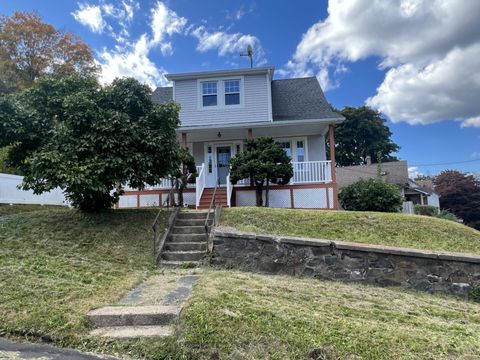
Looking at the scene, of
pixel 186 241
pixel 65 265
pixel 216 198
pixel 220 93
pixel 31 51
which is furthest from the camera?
pixel 31 51

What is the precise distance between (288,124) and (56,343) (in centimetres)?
1082

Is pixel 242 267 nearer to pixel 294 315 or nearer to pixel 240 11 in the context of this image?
pixel 294 315

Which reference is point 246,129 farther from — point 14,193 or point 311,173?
point 14,193

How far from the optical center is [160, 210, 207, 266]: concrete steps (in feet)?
22.9

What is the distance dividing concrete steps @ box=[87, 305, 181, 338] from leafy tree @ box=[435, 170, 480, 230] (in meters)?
34.5

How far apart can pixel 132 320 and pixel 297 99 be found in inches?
504

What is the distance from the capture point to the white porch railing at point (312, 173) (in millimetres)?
12539

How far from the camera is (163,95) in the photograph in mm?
16109

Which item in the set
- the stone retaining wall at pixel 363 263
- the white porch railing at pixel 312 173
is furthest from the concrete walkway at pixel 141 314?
the white porch railing at pixel 312 173

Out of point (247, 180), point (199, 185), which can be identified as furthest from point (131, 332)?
point (247, 180)

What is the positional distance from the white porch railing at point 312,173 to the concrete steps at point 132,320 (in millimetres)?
9382

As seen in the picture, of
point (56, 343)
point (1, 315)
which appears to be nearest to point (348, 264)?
point (56, 343)

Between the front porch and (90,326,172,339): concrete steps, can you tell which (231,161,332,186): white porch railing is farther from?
(90,326,172,339): concrete steps

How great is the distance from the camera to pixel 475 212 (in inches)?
1211
